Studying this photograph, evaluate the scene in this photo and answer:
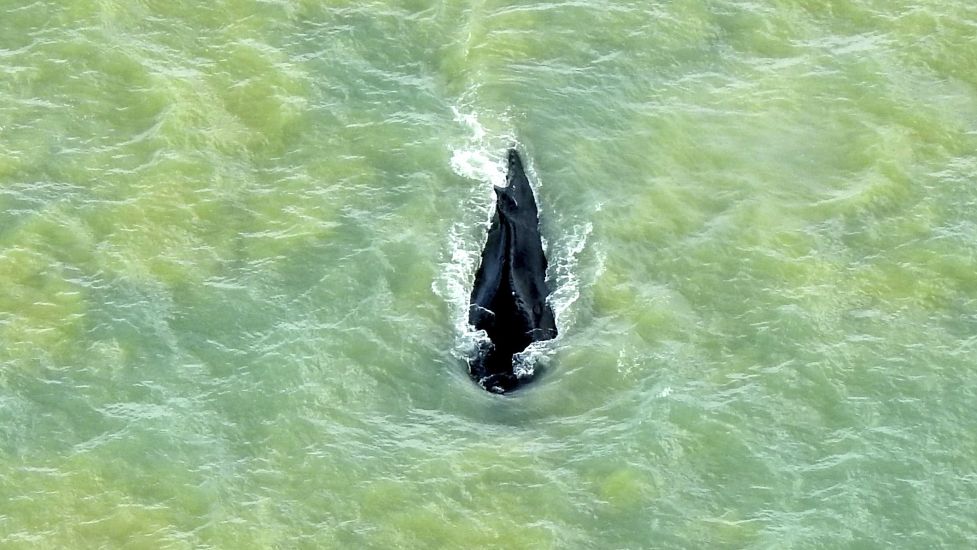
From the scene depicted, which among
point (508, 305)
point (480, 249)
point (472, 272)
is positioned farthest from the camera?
point (480, 249)

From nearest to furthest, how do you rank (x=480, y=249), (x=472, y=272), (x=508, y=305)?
(x=508, y=305) < (x=472, y=272) < (x=480, y=249)

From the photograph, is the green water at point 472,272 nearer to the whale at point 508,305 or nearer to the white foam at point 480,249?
the white foam at point 480,249

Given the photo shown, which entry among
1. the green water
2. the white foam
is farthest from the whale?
the green water

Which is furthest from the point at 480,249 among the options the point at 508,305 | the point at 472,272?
the point at 508,305

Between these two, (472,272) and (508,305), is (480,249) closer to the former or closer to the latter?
(472,272)

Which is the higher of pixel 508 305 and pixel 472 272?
pixel 508 305

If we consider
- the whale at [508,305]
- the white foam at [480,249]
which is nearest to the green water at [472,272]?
the white foam at [480,249]
